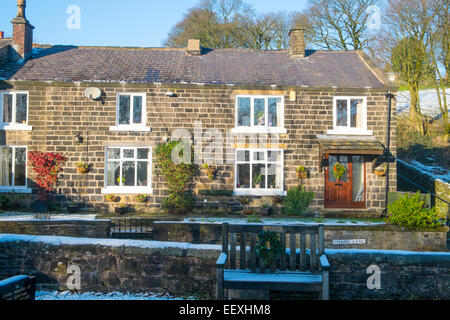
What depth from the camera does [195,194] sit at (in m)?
15.0

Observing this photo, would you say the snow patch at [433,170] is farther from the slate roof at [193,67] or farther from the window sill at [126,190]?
the window sill at [126,190]

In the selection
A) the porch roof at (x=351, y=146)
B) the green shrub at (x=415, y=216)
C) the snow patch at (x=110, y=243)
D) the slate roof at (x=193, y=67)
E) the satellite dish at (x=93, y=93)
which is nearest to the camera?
the snow patch at (x=110, y=243)

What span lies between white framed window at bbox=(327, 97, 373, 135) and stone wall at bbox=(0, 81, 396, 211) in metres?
0.21

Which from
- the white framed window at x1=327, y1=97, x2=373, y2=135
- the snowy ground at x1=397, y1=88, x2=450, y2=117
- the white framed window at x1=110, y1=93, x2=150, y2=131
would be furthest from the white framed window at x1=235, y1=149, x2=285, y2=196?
the snowy ground at x1=397, y1=88, x2=450, y2=117

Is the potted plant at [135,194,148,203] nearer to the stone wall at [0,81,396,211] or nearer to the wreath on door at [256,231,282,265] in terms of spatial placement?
the stone wall at [0,81,396,211]

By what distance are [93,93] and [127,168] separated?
10.5ft

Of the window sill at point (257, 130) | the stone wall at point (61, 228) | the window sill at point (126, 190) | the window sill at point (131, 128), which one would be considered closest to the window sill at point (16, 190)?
the window sill at point (126, 190)

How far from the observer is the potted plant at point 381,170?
49.1ft

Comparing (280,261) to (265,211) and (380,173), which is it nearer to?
(265,211)

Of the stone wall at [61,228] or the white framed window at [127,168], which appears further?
the white framed window at [127,168]

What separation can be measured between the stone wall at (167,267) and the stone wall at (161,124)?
867 cm

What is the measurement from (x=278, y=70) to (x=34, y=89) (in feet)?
32.9

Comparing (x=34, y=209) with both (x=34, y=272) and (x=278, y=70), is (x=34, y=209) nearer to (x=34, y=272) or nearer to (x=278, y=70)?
(x=34, y=272)

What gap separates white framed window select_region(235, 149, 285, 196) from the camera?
1535 cm
